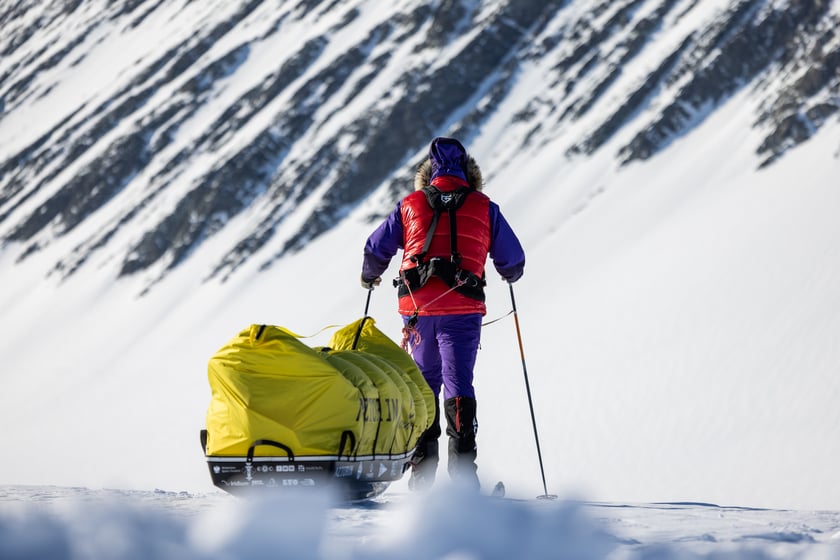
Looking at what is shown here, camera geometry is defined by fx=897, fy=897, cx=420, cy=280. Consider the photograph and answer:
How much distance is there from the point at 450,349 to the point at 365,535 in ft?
8.26

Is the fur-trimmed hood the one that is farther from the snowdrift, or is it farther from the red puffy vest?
the snowdrift

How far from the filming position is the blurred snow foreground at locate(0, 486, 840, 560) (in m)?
2.10

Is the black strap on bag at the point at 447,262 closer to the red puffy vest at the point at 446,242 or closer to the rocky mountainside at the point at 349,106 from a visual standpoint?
the red puffy vest at the point at 446,242

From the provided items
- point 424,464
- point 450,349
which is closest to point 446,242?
point 450,349

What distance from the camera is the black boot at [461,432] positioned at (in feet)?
16.7

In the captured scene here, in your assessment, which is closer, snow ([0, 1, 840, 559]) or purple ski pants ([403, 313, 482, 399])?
snow ([0, 1, 840, 559])

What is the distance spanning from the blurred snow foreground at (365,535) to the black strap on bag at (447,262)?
210 centimetres

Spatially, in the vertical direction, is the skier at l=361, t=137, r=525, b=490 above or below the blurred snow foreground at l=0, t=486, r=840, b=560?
above

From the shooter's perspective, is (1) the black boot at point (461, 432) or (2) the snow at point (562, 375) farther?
(1) the black boot at point (461, 432)

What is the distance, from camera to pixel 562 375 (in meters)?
25.7

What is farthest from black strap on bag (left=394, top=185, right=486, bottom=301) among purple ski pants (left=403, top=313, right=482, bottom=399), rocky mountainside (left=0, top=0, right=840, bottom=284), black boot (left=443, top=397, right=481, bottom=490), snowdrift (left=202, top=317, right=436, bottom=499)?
rocky mountainside (left=0, top=0, right=840, bottom=284)

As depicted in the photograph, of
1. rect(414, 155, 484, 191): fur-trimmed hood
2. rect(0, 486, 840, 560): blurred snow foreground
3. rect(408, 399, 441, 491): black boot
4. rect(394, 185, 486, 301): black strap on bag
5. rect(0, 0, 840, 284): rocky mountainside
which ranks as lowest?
rect(0, 486, 840, 560): blurred snow foreground

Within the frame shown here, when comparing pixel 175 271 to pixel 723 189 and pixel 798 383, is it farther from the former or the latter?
pixel 798 383

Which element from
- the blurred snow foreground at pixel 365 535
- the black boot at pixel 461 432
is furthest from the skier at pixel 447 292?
the blurred snow foreground at pixel 365 535
